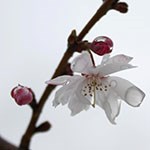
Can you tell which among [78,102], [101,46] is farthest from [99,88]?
[101,46]

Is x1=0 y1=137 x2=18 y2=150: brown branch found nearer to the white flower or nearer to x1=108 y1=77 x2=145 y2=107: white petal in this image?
the white flower

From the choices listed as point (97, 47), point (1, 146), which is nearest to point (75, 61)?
point (97, 47)

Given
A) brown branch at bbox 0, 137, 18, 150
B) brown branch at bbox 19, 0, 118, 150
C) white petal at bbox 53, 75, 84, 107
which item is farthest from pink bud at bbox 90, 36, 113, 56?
brown branch at bbox 0, 137, 18, 150

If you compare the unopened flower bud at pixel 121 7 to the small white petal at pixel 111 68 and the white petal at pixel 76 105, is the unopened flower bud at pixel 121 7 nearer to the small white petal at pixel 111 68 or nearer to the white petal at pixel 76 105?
the small white petal at pixel 111 68

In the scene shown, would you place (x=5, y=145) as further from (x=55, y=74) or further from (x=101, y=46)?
(x=101, y=46)

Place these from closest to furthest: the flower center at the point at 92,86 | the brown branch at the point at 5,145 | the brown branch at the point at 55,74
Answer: the brown branch at the point at 5,145, the brown branch at the point at 55,74, the flower center at the point at 92,86

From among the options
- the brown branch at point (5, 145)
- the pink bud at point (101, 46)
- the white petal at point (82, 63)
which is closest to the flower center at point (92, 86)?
the white petal at point (82, 63)
